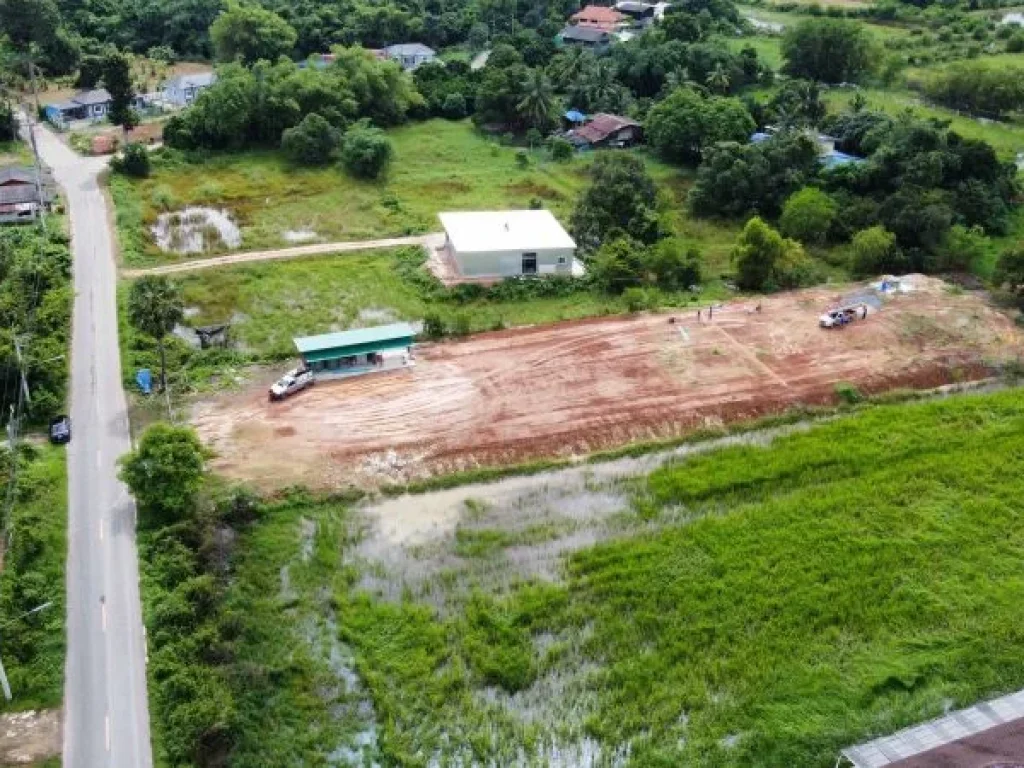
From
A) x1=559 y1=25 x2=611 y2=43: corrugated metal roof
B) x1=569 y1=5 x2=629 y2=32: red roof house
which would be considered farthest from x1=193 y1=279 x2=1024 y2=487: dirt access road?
x1=569 y1=5 x2=629 y2=32: red roof house

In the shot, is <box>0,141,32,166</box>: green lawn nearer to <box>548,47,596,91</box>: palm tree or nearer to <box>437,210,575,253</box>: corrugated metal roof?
<box>437,210,575,253</box>: corrugated metal roof

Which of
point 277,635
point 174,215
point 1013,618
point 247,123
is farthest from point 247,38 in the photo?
point 1013,618

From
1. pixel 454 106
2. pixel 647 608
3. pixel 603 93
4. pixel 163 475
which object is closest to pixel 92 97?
pixel 454 106

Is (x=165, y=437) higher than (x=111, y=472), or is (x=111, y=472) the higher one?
(x=165, y=437)

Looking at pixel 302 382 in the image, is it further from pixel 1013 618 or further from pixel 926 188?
pixel 926 188

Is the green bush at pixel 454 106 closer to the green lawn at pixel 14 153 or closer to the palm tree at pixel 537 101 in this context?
the palm tree at pixel 537 101
